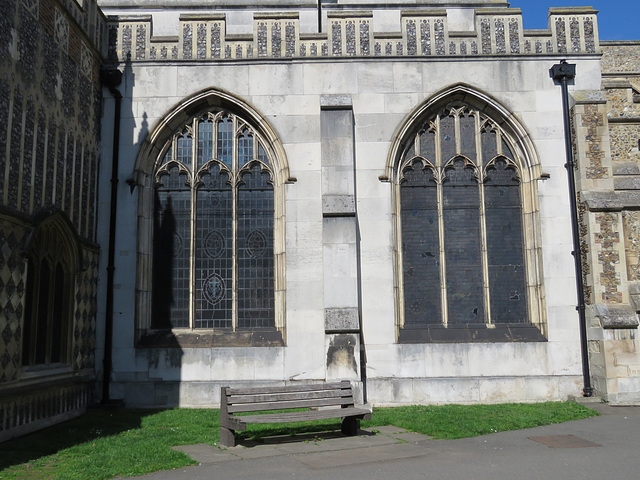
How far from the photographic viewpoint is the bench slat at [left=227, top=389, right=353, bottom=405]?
28.4 ft

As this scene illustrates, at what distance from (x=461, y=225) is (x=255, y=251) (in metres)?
4.39

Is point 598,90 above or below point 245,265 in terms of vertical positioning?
above

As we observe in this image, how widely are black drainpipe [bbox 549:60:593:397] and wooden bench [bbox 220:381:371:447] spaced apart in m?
5.66

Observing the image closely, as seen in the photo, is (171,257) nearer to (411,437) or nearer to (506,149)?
(411,437)

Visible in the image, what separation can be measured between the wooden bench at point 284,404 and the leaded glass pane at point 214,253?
415 cm

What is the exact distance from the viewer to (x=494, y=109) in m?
13.4

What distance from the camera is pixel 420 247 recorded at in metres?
13.2

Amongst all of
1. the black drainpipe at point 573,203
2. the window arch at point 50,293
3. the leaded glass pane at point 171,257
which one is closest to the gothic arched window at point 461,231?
the black drainpipe at point 573,203

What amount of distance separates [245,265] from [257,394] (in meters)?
4.63

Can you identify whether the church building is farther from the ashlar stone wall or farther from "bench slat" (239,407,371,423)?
"bench slat" (239,407,371,423)

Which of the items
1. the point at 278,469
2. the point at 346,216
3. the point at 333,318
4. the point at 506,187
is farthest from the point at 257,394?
the point at 506,187

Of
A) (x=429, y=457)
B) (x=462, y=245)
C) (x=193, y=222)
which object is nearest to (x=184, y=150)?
(x=193, y=222)

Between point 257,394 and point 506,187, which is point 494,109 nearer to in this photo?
point 506,187

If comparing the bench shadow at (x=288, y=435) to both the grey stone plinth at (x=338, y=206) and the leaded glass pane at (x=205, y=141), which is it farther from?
the leaded glass pane at (x=205, y=141)
